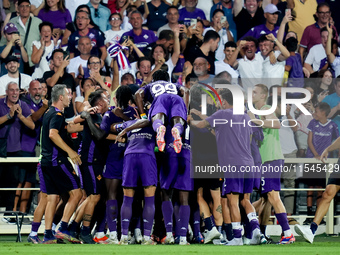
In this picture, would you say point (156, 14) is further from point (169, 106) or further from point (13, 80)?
point (169, 106)

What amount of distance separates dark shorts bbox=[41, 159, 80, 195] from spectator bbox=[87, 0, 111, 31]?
232 inches

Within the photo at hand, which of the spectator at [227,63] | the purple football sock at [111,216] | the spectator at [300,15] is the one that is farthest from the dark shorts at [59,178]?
the spectator at [300,15]

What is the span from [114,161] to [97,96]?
109cm

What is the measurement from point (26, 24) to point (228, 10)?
15.3ft

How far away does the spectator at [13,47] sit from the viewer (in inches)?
519

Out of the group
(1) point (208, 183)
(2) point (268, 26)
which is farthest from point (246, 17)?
(1) point (208, 183)

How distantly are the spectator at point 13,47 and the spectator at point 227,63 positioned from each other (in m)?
4.12

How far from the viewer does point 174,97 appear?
29.5 ft

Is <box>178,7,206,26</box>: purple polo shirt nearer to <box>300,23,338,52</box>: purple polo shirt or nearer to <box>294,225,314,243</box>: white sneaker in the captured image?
<box>300,23,338,52</box>: purple polo shirt

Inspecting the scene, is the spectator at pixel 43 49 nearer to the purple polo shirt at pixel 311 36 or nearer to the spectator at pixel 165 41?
the spectator at pixel 165 41

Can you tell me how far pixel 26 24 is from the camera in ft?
45.3

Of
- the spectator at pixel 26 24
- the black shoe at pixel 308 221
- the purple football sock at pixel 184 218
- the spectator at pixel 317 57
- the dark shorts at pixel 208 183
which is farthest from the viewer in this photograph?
the spectator at pixel 317 57

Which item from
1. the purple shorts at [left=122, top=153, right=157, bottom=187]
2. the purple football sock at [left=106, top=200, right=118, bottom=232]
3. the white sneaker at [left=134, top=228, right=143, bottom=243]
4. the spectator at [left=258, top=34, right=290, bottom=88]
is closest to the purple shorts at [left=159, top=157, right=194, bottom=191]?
the purple shorts at [left=122, top=153, right=157, bottom=187]

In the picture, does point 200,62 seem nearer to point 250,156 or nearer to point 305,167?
point 305,167
